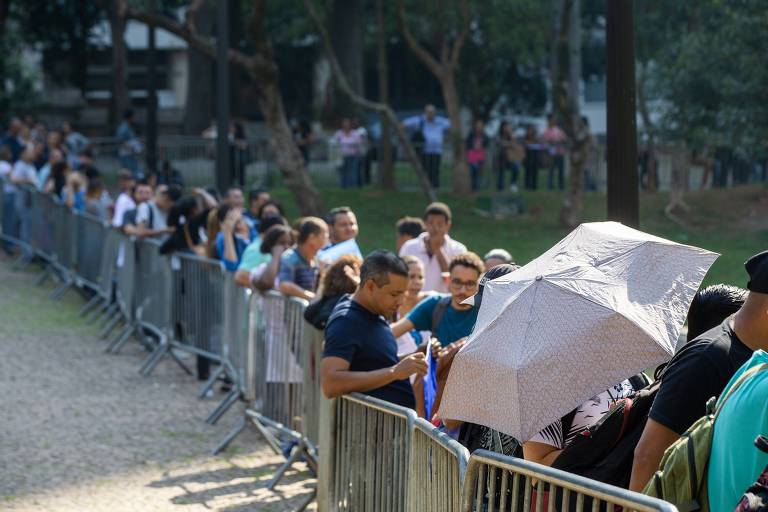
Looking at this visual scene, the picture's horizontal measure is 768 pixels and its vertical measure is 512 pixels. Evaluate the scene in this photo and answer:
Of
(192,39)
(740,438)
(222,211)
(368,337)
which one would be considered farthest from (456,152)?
(740,438)

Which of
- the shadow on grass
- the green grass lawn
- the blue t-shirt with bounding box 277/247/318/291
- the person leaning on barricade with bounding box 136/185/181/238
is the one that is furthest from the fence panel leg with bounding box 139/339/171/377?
the green grass lawn

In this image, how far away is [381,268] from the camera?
661cm

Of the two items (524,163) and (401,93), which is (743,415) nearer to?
(524,163)

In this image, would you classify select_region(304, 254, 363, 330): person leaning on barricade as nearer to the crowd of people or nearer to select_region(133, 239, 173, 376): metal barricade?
the crowd of people

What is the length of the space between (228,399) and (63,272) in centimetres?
789

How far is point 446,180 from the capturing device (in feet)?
89.2

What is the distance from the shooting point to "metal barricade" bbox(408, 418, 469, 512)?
4.90 meters

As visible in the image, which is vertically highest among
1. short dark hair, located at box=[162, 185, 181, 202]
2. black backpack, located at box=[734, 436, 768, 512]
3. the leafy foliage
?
the leafy foliage

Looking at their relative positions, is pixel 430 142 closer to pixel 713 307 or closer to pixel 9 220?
pixel 9 220

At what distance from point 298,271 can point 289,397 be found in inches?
44.2

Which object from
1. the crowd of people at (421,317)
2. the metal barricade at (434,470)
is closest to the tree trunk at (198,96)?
the crowd of people at (421,317)

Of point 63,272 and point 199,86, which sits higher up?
point 199,86

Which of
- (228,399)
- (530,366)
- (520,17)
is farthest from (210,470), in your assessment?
(520,17)

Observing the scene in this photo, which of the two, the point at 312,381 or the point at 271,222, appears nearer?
the point at 312,381
